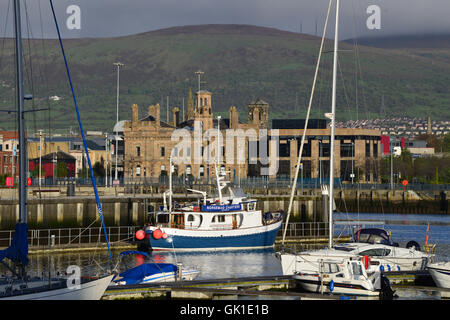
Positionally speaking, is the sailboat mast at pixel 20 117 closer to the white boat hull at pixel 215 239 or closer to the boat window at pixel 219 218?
the white boat hull at pixel 215 239

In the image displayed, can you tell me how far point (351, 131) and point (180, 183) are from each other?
61.9 metres

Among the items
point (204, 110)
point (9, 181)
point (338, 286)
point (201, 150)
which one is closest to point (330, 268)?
point (338, 286)

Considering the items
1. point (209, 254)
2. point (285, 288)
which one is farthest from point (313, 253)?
point (209, 254)

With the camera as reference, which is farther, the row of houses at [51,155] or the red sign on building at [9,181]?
the row of houses at [51,155]

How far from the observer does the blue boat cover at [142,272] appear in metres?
38.7

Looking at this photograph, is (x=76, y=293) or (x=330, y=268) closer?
(x=76, y=293)

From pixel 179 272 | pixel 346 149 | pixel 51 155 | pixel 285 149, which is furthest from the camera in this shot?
pixel 285 149

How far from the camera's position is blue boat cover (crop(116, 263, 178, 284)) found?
127 ft

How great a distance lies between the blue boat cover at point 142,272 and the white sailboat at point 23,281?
24.3 ft

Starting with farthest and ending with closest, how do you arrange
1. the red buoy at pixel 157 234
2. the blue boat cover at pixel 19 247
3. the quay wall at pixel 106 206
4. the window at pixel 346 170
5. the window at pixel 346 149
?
the window at pixel 346 149
the window at pixel 346 170
the quay wall at pixel 106 206
the red buoy at pixel 157 234
the blue boat cover at pixel 19 247

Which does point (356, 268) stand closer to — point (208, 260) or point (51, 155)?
point (208, 260)

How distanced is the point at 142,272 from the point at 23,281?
33.7 ft

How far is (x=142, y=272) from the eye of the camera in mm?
39438

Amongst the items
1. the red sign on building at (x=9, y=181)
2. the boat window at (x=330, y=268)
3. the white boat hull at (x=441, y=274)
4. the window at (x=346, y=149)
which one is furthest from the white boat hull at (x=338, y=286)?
the window at (x=346, y=149)
